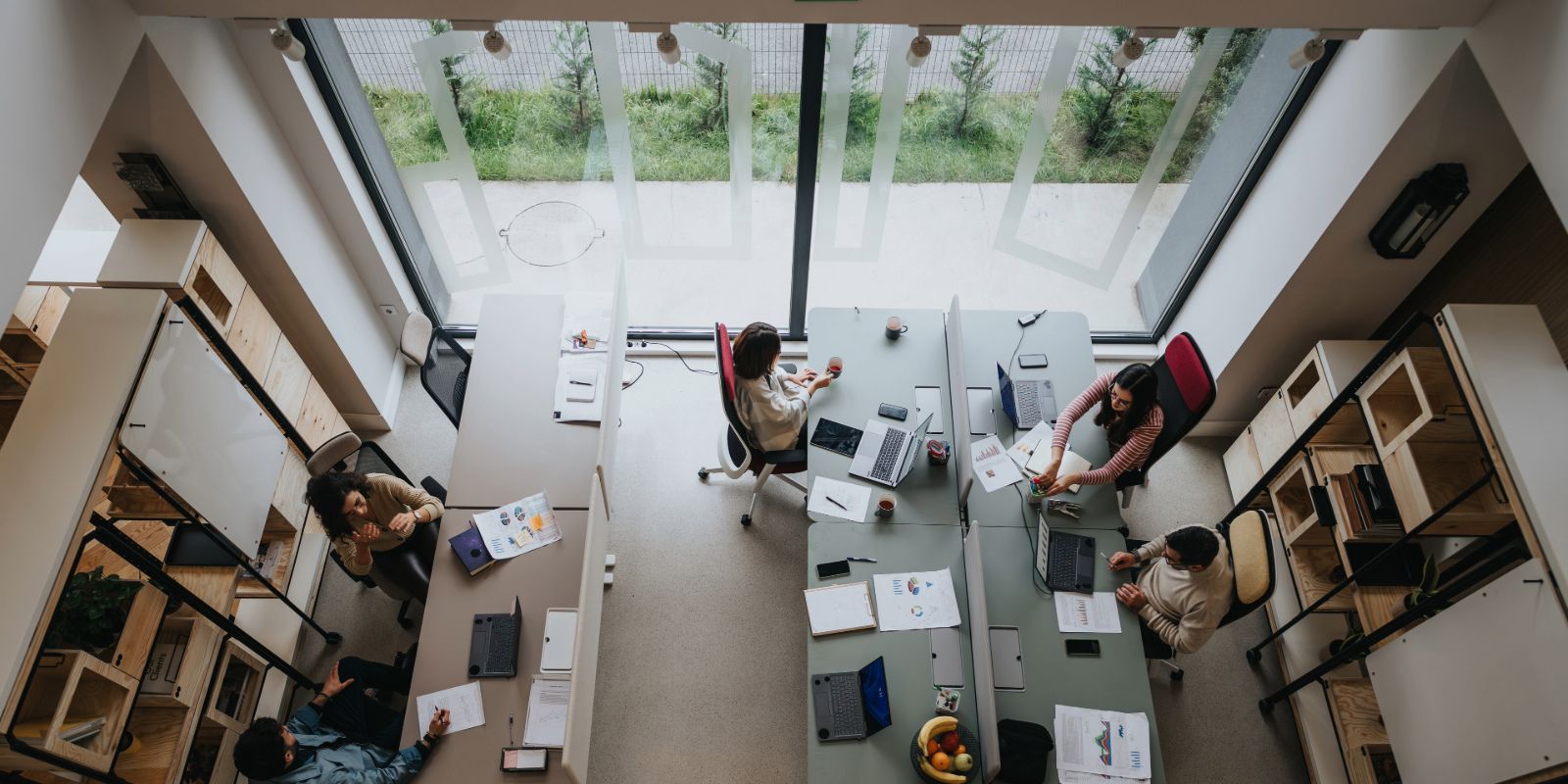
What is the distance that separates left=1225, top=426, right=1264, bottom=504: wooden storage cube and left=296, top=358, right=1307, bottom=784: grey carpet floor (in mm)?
80

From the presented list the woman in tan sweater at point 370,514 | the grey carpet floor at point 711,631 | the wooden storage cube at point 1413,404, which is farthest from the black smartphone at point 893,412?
the woman in tan sweater at point 370,514

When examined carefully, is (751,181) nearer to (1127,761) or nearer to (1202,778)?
(1127,761)

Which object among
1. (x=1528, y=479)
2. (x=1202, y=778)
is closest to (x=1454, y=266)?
(x=1528, y=479)

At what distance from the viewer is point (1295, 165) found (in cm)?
414

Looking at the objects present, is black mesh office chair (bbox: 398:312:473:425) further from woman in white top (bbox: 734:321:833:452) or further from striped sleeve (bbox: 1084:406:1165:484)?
striped sleeve (bbox: 1084:406:1165:484)

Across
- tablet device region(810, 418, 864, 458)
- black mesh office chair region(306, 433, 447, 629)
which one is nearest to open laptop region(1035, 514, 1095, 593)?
tablet device region(810, 418, 864, 458)

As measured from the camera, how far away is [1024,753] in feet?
10.6

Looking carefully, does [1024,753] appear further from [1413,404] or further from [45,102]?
[45,102]

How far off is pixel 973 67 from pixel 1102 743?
3213 mm

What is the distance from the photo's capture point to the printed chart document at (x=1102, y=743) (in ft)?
10.7

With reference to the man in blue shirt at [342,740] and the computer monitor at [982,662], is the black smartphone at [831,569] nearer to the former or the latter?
the computer monitor at [982,662]

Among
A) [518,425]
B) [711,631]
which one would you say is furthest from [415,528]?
[711,631]

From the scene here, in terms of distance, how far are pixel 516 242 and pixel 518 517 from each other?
2144 millimetres

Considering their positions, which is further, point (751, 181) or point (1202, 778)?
point (751, 181)
